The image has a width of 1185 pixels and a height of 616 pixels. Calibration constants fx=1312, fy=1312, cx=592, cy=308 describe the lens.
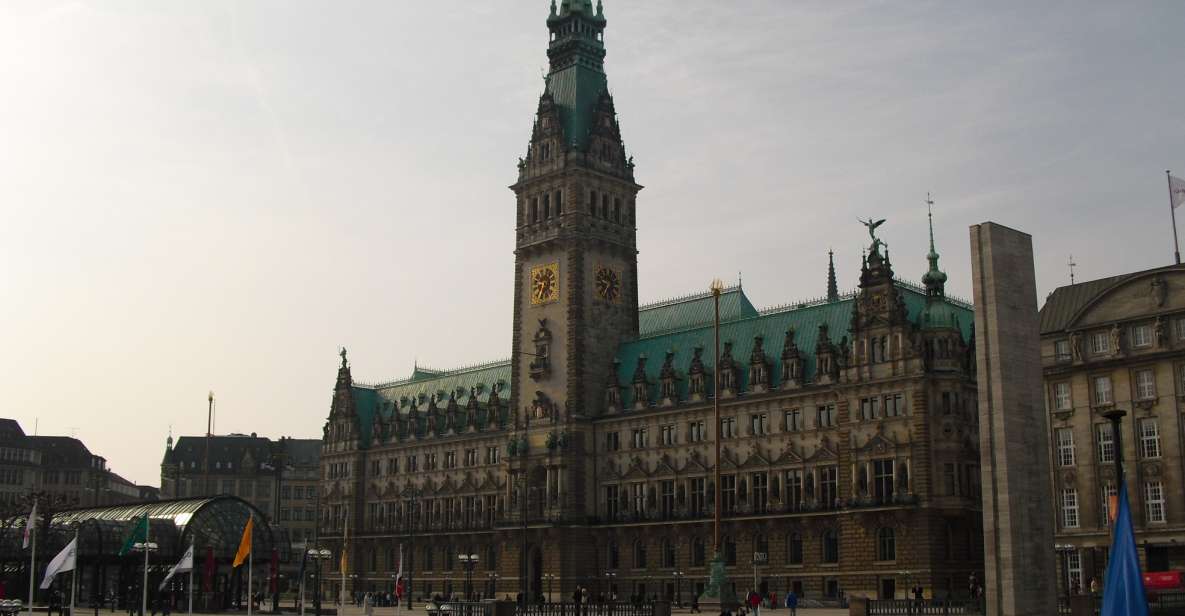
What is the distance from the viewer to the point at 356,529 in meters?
147

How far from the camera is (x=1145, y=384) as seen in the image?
79.6 meters

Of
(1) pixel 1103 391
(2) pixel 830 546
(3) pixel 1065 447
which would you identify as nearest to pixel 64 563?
(2) pixel 830 546

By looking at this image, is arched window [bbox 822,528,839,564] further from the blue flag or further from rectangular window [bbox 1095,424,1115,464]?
the blue flag

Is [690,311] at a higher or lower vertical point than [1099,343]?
higher

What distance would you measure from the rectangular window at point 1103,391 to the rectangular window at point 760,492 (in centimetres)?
3070

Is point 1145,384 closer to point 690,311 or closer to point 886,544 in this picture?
point 886,544

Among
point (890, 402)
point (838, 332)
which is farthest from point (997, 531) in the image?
point (838, 332)

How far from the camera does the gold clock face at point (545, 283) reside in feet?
404

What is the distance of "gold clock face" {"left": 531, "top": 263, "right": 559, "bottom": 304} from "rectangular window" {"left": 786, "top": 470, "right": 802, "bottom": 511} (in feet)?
99.3

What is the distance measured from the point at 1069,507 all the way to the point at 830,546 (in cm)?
2242

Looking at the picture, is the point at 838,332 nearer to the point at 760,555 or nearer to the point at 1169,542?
the point at 760,555

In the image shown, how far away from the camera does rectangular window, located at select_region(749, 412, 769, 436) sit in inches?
4188

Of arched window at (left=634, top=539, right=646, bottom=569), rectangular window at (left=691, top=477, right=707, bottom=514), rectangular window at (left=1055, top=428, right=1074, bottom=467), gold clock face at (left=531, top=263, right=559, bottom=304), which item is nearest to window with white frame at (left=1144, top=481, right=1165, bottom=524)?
rectangular window at (left=1055, top=428, right=1074, bottom=467)

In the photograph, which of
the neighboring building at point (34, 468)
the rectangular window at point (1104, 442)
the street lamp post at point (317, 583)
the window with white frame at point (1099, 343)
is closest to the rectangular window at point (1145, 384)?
the window with white frame at point (1099, 343)
